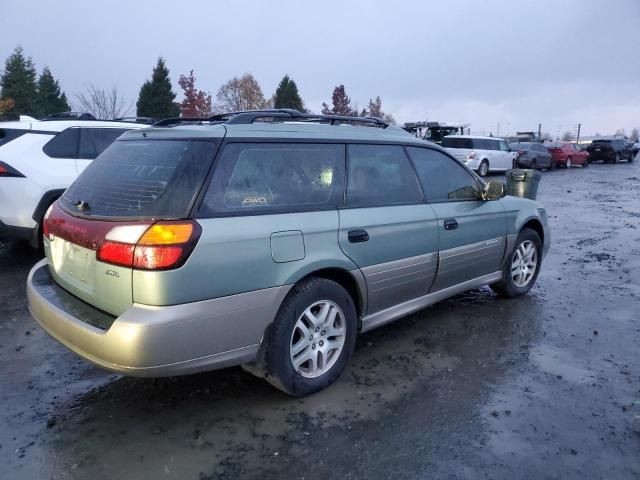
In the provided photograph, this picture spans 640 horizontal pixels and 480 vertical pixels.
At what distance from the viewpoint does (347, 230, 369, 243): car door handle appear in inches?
133

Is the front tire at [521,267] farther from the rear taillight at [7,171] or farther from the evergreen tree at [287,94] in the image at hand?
the evergreen tree at [287,94]

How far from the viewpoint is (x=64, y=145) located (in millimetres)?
6250

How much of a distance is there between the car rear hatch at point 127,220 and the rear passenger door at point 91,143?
3.29m

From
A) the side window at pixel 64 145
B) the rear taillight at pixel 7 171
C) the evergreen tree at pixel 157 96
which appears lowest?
the rear taillight at pixel 7 171

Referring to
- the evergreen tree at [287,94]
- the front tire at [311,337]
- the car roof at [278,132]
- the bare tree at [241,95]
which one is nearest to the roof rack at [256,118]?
the car roof at [278,132]

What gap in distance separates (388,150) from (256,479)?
2541mm

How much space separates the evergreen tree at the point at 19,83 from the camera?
3639 centimetres

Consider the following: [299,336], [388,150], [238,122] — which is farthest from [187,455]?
[388,150]

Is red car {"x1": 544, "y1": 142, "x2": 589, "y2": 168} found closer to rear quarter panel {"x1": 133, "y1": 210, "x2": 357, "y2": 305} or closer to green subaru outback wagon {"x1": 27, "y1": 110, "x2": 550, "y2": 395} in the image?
green subaru outback wagon {"x1": 27, "y1": 110, "x2": 550, "y2": 395}

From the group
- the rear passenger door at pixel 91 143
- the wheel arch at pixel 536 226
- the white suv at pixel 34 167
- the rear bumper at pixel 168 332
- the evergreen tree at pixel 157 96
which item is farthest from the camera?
the evergreen tree at pixel 157 96

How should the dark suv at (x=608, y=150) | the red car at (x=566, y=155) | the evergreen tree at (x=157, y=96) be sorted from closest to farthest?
1. the red car at (x=566, y=155)
2. the evergreen tree at (x=157, y=96)
3. the dark suv at (x=608, y=150)

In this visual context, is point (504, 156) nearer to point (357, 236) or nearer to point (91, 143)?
point (91, 143)

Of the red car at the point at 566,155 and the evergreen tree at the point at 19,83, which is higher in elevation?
the evergreen tree at the point at 19,83

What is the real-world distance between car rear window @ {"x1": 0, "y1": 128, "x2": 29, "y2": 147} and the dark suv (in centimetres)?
3656
